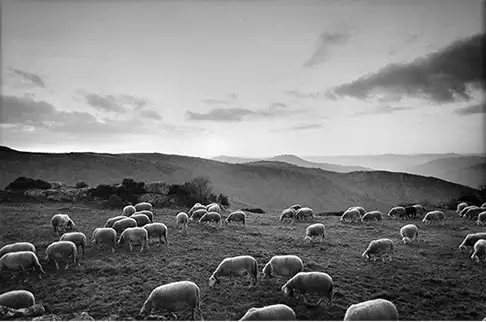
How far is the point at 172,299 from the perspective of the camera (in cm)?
665

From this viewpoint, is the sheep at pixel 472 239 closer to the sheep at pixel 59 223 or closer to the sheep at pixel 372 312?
the sheep at pixel 372 312

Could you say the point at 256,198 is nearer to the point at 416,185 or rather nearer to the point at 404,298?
the point at 416,185

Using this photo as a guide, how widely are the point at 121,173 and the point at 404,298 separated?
54025 millimetres

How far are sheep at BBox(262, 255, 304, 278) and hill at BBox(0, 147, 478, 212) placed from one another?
121 feet

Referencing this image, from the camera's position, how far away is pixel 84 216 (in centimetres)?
1872

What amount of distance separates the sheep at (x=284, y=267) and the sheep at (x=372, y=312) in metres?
3.43

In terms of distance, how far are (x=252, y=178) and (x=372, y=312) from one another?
6128 centimetres

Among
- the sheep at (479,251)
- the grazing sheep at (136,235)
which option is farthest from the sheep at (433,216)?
the grazing sheep at (136,235)

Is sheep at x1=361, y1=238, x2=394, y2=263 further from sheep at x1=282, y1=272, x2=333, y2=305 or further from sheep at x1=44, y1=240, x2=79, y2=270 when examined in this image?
sheep at x1=44, y1=240, x2=79, y2=270

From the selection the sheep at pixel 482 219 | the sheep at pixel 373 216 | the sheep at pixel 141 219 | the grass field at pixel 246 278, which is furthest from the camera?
the sheep at pixel 373 216

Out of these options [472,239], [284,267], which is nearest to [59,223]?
[284,267]

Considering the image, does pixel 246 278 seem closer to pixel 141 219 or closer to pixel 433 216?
pixel 141 219

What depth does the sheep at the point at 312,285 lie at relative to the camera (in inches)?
292

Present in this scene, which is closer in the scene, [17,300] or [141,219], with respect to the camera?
[17,300]
